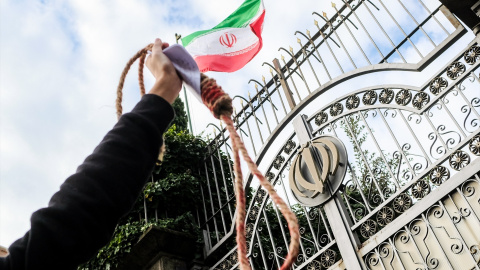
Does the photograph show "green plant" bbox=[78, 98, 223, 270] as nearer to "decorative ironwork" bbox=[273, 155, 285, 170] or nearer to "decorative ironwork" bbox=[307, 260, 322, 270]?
"decorative ironwork" bbox=[273, 155, 285, 170]

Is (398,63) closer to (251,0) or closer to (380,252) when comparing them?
(380,252)

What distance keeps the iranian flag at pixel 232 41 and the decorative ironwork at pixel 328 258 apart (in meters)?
2.80

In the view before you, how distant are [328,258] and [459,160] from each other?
4.68 ft

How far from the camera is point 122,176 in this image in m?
0.99

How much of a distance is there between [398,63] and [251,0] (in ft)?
9.05

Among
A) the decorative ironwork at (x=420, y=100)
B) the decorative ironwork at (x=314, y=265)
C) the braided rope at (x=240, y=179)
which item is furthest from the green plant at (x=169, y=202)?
the braided rope at (x=240, y=179)

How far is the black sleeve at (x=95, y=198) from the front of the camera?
2.93ft

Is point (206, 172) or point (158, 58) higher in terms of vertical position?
point (206, 172)

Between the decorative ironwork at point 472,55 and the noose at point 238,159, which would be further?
the decorative ironwork at point 472,55

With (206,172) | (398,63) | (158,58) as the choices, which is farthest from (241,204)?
(206,172)

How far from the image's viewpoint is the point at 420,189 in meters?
3.73

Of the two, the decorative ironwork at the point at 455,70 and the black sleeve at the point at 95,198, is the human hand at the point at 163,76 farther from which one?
the decorative ironwork at the point at 455,70

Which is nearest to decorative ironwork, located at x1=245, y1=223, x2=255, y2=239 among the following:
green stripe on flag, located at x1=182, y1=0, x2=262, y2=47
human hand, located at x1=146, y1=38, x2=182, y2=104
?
green stripe on flag, located at x1=182, y1=0, x2=262, y2=47

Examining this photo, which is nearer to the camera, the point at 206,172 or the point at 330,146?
the point at 330,146
